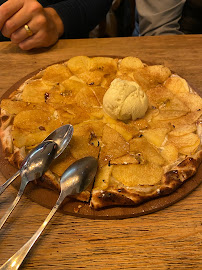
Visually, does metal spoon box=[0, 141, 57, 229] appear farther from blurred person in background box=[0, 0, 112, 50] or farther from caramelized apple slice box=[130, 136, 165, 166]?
blurred person in background box=[0, 0, 112, 50]

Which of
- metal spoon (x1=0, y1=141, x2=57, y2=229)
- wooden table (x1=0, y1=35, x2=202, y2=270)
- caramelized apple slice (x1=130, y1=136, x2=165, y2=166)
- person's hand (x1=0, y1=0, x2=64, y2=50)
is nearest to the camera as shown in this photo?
wooden table (x1=0, y1=35, x2=202, y2=270)

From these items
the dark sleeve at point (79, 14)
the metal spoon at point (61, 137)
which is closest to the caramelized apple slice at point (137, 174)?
the metal spoon at point (61, 137)

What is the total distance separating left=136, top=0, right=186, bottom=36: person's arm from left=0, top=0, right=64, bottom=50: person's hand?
98 cm

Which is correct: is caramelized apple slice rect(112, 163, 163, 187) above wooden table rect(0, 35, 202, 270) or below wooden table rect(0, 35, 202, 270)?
above

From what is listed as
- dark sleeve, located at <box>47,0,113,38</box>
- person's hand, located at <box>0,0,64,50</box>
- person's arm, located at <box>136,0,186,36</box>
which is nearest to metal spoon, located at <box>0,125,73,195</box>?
person's hand, located at <box>0,0,64,50</box>

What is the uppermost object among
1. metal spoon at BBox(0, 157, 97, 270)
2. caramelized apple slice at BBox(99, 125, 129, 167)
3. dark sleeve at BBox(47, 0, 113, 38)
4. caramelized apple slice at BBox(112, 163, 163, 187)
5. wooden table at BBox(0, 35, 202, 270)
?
dark sleeve at BBox(47, 0, 113, 38)

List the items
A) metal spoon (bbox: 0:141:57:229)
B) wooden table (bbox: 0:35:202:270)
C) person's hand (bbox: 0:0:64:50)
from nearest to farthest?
wooden table (bbox: 0:35:202:270), metal spoon (bbox: 0:141:57:229), person's hand (bbox: 0:0:64:50)

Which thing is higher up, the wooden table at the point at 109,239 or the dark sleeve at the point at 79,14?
the dark sleeve at the point at 79,14

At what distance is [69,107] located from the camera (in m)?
1.41

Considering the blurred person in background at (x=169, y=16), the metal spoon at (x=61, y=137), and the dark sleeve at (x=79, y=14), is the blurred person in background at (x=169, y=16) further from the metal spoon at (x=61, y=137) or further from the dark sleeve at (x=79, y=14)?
the metal spoon at (x=61, y=137)

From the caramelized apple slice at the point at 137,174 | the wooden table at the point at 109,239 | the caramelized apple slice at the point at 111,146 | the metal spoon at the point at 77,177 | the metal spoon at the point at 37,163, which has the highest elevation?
the metal spoon at the point at 37,163

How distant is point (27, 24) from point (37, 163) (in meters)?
1.31

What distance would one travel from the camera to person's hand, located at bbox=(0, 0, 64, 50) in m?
1.87

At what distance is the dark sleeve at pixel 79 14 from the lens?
228 centimetres
